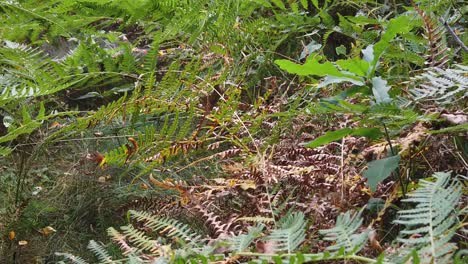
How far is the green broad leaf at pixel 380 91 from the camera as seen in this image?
86 centimetres

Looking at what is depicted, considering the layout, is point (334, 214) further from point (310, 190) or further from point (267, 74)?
point (267, 74)

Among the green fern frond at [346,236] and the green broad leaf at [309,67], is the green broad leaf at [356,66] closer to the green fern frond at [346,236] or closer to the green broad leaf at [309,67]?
the green broad leaf at [309,67]

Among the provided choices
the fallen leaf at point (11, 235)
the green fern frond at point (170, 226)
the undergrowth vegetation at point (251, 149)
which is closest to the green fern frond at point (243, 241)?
the undergrowth vegetation at point (251, 149)

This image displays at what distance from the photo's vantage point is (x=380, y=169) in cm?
84

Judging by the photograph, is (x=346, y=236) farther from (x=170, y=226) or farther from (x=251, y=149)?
(x=251, y=149)

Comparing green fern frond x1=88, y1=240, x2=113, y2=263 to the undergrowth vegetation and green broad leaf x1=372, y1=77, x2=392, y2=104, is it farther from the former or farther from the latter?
green broad leaf x1=372, y1=77, x2=392, y2=104

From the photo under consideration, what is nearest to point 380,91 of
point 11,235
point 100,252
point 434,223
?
point 434,223

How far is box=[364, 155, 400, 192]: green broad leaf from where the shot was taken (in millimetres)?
823

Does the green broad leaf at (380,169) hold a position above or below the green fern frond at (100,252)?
above

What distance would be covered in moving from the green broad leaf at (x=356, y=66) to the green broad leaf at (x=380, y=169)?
14 centimetres

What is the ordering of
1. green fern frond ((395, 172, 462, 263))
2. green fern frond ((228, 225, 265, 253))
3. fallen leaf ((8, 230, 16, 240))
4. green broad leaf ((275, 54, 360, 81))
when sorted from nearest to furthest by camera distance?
green fern frond ((395, 172, 462, 263)), green fern frond ((228, 225, 265, 253)), green broad leaf ((275, 54, 360, 81)), fallen leaf ((8, 230, 16, 240))

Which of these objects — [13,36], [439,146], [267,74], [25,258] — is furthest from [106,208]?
[439,146]

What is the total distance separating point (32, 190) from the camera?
1.74m

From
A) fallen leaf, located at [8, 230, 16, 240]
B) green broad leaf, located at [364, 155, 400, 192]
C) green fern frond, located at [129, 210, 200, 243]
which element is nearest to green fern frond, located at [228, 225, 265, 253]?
green fern frond, located at [129, 210, 200, 243]
